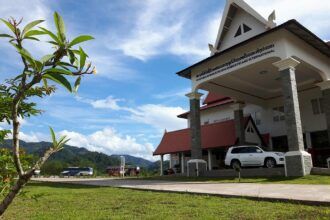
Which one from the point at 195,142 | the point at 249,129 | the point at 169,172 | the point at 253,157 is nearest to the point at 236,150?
the point at 253,157

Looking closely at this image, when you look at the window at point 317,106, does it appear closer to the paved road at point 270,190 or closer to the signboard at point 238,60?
the signboard at point 238,60

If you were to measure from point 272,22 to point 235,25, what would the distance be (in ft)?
10.8

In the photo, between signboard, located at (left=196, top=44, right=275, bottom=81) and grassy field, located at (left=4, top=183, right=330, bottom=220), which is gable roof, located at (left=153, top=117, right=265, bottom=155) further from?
grassy field, located at (left=4, top=183, right=330, bottom=220)

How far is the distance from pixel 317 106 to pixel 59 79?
1122 inches

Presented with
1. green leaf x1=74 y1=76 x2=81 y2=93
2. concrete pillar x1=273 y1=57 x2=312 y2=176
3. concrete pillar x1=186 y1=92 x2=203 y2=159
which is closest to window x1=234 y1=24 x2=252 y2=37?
concrete pillar x1=186 y1=92 x2=203 y2=159

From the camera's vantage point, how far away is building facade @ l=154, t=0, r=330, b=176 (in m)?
19.1

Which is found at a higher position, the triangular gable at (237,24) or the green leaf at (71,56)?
the triangular gable at (237,24)

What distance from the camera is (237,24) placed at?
25906mm

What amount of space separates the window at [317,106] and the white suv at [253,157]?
8.25 metres

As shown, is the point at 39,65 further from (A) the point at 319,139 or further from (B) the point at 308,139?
(B) the point at 308,139

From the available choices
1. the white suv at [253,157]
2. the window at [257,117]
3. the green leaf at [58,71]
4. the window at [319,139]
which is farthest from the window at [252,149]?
the green leaf at [58,71]

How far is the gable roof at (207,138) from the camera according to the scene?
29920 mm

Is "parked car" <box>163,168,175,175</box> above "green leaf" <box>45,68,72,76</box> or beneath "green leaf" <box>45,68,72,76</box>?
above

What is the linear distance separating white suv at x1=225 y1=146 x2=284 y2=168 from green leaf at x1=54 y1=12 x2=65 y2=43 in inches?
771
